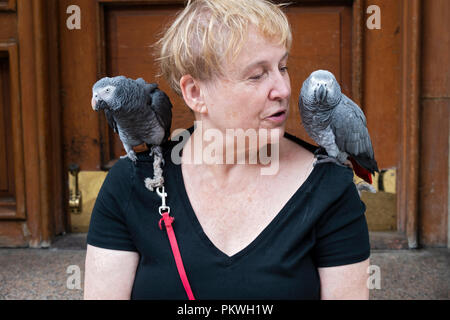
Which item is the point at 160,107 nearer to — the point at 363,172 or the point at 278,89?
the point at 278,89

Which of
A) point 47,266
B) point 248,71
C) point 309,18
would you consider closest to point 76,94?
point 47,266

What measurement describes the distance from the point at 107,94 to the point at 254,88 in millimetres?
441

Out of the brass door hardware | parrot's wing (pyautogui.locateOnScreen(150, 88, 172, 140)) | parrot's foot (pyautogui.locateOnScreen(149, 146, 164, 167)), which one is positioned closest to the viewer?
parrot's foot (pyautogui.locateOnScreen(149, 146, 164, 167))

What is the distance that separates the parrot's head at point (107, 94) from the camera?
1.29 meters

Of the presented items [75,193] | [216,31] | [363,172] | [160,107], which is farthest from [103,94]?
[75,193]

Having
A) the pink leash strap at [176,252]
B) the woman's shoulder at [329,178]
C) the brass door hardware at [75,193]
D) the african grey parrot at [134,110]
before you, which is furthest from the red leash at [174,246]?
the brass door hardware at [75,193]

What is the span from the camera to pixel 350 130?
4.51 feet

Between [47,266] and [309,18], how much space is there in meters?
1.75

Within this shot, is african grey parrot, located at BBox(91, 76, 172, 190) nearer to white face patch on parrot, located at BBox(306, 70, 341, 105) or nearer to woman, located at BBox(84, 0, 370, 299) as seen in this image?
woman, located at BBox(84, 0, 370, 299)

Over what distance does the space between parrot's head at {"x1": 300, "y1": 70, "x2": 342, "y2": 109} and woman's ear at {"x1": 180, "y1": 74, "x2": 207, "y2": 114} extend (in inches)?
12.2

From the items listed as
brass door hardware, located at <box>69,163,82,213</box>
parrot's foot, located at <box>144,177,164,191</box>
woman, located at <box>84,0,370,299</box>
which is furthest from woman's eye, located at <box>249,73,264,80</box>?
brass door hardware, located at <box>69,163,82,213</box>

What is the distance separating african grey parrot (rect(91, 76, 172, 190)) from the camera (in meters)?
1.29

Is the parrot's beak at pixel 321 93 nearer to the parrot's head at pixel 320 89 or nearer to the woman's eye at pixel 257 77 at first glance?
the parrot's head at pixel 320 89

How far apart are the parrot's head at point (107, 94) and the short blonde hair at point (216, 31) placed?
0.23 m
